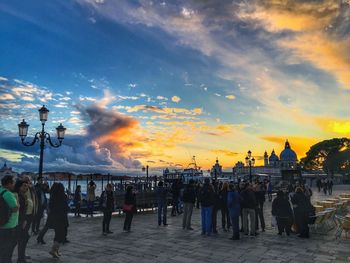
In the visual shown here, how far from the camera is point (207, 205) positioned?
38.2 ft

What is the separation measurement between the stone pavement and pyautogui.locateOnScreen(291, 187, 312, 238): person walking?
34 cm

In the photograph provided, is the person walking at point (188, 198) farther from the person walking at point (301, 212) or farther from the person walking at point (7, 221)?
the person walking at point (7, 221)

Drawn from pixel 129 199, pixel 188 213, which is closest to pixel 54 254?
pixel 129 199

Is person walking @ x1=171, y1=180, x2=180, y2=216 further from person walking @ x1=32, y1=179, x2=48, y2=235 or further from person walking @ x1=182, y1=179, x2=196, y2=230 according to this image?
person walking @ x1=32, y1=179, x2=48, y2=235

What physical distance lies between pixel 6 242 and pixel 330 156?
90.5m

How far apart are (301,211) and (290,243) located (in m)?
1.51

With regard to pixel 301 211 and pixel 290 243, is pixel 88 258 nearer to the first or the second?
pixel 290 243

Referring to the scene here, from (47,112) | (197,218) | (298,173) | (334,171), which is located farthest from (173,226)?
(334,171)

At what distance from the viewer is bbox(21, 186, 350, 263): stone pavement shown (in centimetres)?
836

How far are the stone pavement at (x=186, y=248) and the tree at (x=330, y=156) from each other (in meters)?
79.3

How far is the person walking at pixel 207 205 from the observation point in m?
11.6

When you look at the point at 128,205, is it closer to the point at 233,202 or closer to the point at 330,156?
the point at 233,202

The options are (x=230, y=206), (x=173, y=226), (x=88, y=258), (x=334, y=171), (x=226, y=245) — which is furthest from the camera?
(x=334, y=171)

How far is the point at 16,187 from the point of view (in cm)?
682
